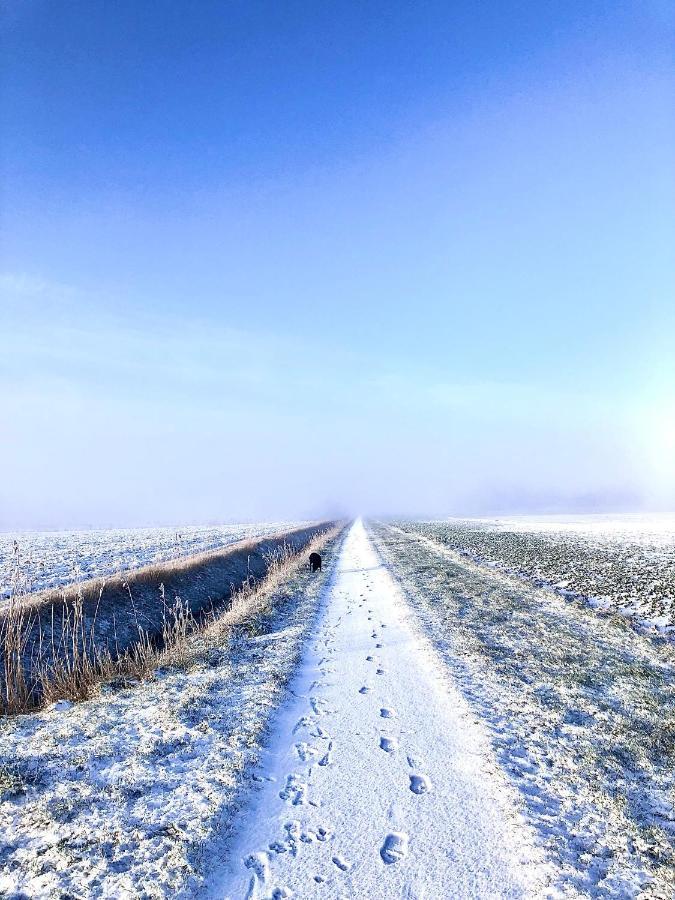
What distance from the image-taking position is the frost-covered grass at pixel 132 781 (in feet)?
16.4

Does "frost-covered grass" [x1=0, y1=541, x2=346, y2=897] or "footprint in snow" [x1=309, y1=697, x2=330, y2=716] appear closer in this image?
"frost-covered grass" [x1=0, y1=541, x2=346, y2=897]

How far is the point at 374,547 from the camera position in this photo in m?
43.2

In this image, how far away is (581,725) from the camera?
826 cm

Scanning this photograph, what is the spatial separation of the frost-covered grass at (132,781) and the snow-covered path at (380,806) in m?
0.47

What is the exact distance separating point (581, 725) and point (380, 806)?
4.12 meters

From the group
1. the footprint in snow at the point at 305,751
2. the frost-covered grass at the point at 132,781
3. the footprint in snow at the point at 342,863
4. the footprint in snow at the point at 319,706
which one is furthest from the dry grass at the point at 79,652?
the footprint in snow at the point at 342,863

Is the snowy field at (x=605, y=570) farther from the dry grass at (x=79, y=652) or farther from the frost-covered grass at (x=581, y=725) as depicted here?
the dry grass at (x=79, y=652)

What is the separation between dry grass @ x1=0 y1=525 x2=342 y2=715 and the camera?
1010 cm

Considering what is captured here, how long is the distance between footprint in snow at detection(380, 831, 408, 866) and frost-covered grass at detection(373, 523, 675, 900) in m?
1.50

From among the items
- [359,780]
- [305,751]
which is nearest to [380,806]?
[359,780]

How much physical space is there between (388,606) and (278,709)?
9.79m

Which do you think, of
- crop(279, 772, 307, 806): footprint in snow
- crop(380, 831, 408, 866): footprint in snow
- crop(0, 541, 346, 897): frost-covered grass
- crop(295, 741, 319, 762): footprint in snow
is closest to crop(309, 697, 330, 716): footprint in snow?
crop(0, 541, 346, 897): frost-covered grass

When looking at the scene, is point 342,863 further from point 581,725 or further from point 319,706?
point 581,725

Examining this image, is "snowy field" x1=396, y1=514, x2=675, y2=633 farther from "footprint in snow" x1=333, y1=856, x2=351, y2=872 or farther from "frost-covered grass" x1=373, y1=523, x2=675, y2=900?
"footprint in snow" x1=333, y1=856, x2=351, y2=872
